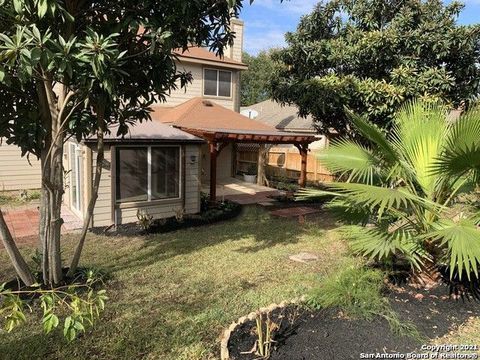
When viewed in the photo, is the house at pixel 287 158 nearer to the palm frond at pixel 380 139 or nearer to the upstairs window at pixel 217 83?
the upstairs window at pixel 217 83

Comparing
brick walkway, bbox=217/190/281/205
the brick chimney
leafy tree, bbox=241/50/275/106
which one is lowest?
brick walkway, bbox=217/190/281/205

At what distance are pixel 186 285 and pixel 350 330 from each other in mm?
2582

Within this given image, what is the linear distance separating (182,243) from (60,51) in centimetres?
513

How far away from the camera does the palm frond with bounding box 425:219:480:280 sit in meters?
3.66

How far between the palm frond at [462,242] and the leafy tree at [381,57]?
14.7 feet

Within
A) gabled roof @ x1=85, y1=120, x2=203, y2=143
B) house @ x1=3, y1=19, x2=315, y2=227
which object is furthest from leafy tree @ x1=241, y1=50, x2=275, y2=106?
gabled roof @ x1=85, y1=120, x2=203, y2=143

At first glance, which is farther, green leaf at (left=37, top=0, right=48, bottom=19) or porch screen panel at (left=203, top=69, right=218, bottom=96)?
porch screen panel at (left=203, top=69, right=218, bottom=96)

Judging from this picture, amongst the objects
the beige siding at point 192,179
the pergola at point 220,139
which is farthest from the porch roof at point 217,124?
the beige siding at point 192,179

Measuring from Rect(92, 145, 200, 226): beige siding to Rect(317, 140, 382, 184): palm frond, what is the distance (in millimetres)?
5015

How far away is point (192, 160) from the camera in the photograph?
395 inches

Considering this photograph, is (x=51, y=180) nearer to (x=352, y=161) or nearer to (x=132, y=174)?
(x=132, y=174)

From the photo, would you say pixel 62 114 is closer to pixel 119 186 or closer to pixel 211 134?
pixel 119 186

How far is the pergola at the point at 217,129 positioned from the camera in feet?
36.4

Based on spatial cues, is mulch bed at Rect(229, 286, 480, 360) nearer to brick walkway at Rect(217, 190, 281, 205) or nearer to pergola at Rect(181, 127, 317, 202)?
pergola at Rect(181, 127, 317, 202)
